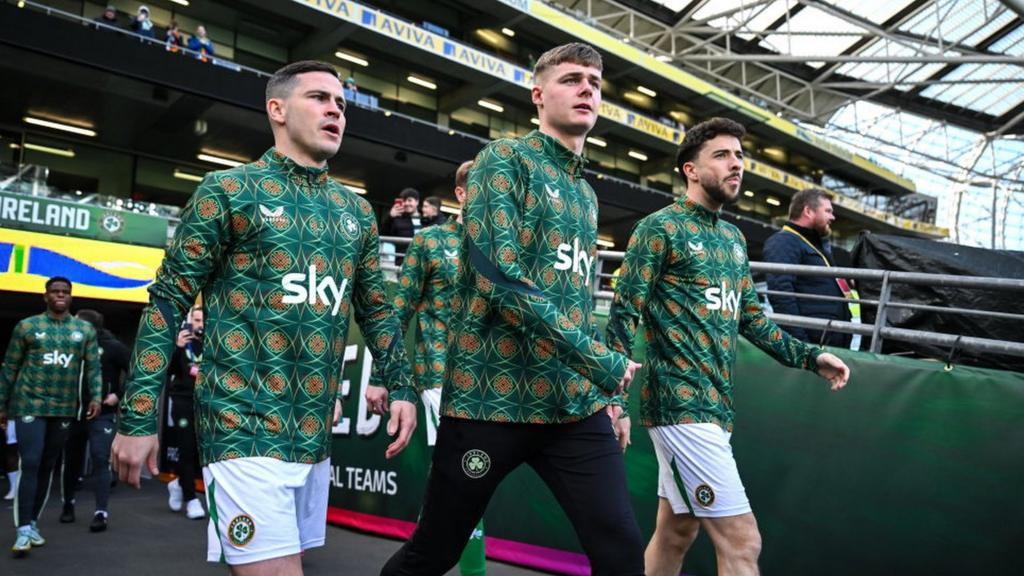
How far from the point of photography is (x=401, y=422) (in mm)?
2611

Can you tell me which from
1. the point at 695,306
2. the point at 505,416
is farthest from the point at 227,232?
the point at 695,306

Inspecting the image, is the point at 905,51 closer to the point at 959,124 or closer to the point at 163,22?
the point at 959,124

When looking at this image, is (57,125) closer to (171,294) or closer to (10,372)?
(10,372)

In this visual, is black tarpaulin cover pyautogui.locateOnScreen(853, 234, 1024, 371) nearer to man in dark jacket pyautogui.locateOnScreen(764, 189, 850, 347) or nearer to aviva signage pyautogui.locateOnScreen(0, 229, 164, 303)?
man in dark jacket pyautogui.locateOnScreen(764, 189, 850, 347)

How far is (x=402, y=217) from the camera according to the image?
31.0 feet

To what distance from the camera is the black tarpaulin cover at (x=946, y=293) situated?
16.1 ft

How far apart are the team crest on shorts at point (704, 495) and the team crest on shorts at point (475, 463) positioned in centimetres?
110

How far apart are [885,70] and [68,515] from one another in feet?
161

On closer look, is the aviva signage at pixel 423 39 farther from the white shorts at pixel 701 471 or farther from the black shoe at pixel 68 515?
the white shorts at pixel 701 471

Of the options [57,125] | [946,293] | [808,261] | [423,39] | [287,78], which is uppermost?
[423,39]

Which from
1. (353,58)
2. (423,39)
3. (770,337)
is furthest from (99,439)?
(353,58)

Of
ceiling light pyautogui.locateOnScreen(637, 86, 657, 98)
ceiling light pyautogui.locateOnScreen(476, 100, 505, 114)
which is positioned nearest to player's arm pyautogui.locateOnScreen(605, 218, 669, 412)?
ceiling light pyautogui.locateOnScreen(476, 100, 505, 114)

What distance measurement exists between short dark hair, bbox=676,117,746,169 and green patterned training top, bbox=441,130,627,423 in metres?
1.07

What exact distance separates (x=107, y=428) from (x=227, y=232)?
265 inches
